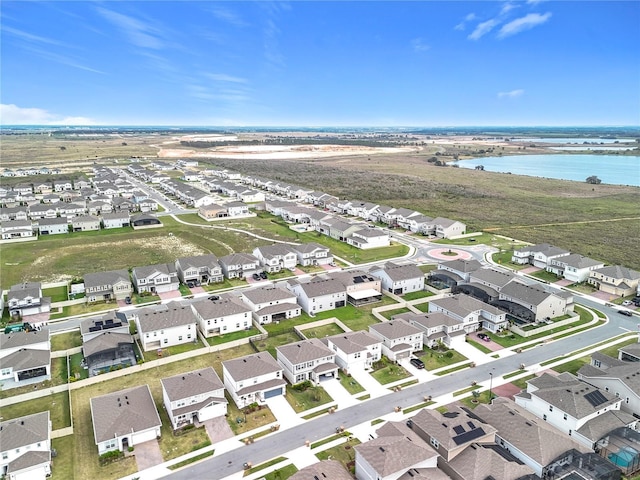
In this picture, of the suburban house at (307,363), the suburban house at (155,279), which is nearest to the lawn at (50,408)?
the suburban house at (307,363)

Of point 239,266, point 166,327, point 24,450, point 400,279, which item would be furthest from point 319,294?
point 24,450

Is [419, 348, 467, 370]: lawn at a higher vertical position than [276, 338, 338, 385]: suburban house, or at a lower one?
lower

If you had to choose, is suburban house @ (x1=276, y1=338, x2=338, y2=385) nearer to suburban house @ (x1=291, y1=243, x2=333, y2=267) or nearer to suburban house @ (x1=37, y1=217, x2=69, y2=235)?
suburban house @ (x1=291, y1=243, x2=333, y2=267)

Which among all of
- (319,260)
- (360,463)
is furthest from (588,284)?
(360,463)

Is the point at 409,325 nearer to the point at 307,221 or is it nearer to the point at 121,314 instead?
the point at 121,314

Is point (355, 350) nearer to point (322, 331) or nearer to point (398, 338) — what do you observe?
point (398, 338)

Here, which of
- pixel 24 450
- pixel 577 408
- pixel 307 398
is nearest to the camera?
pixel 24 450

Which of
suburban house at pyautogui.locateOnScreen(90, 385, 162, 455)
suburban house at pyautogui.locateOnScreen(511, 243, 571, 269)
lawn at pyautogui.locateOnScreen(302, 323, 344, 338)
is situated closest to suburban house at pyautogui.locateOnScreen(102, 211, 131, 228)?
lawn at pyautogui.locateOnScreen(302, 323, 344, 338)
